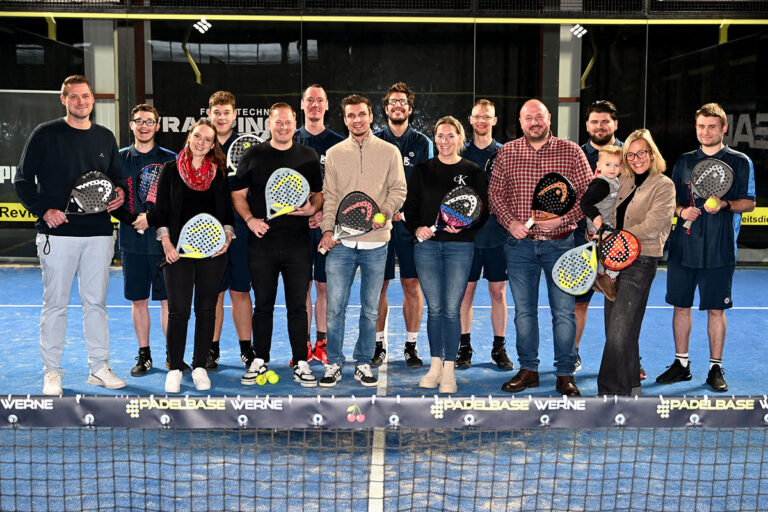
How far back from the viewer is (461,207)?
6.04 m

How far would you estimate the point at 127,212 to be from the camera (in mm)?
6566

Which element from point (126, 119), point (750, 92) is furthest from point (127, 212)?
point (750, 92)

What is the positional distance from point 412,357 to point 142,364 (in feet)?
7.32

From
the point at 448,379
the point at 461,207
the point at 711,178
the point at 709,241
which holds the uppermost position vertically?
the point at 711,178

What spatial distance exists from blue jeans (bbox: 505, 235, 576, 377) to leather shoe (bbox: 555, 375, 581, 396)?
0.13 ft

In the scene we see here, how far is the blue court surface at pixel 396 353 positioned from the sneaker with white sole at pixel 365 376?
7 cm

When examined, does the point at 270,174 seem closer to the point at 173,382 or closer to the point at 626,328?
the point at 173,382

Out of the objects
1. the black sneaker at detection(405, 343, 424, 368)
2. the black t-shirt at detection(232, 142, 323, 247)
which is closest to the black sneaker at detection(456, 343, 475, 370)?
the black sneaker at detection(405, 343, 424, 368)

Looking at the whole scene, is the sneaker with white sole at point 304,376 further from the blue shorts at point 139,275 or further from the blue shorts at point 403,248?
the blue shorts at point 139,275

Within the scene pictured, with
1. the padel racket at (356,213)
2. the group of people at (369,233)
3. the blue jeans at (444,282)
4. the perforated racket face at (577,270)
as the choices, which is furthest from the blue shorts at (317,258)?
the perforated racket face at (577,270)

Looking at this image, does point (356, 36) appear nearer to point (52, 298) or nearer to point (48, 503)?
point (52, 298)

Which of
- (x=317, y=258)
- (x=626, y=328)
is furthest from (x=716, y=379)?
(x=317, y=258)

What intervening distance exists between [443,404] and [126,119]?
11070 mm

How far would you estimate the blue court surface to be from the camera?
650cm
